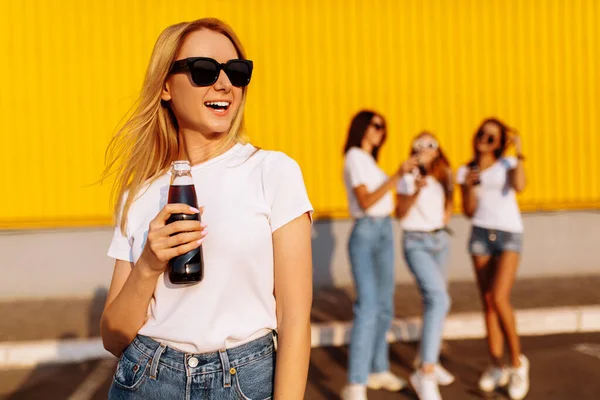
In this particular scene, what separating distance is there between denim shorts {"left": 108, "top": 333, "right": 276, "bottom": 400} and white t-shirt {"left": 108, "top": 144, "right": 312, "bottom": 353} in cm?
3

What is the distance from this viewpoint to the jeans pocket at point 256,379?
1.93 meters

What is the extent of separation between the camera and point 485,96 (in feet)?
34.7

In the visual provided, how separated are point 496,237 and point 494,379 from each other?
110 cm

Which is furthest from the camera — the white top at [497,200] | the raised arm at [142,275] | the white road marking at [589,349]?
the white road marking at [589,349]

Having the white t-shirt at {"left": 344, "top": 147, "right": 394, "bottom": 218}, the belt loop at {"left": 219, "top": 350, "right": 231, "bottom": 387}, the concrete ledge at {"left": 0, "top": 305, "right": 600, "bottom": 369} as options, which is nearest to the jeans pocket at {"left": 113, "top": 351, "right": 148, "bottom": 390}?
the belt loop at {"left": 219, "top": 350, "right": 231, "bottom": 387}

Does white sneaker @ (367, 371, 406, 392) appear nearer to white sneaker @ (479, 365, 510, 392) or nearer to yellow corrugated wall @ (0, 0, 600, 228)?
white sneaker @ (479, 365, 510, 392)

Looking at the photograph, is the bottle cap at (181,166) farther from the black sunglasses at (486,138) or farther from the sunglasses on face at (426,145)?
the black sunglasses at (486,138)

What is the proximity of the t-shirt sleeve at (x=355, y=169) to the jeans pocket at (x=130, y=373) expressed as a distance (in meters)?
3.55

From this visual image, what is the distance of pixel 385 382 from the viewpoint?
573 cm

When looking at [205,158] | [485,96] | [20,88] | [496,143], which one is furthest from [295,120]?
[205,158]

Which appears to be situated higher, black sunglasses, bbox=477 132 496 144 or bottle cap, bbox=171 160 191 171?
bottle cap, bbox=171 160 191 171

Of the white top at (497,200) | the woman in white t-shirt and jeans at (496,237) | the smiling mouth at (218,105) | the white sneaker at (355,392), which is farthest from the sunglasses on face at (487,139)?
the smiling mouth at (218,105)

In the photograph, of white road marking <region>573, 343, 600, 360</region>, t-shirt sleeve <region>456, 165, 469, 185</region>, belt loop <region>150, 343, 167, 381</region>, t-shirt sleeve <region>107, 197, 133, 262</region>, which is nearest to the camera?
belt loop <region>150, 343, 167, 381</region>

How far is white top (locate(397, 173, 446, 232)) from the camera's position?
554 centimetres
